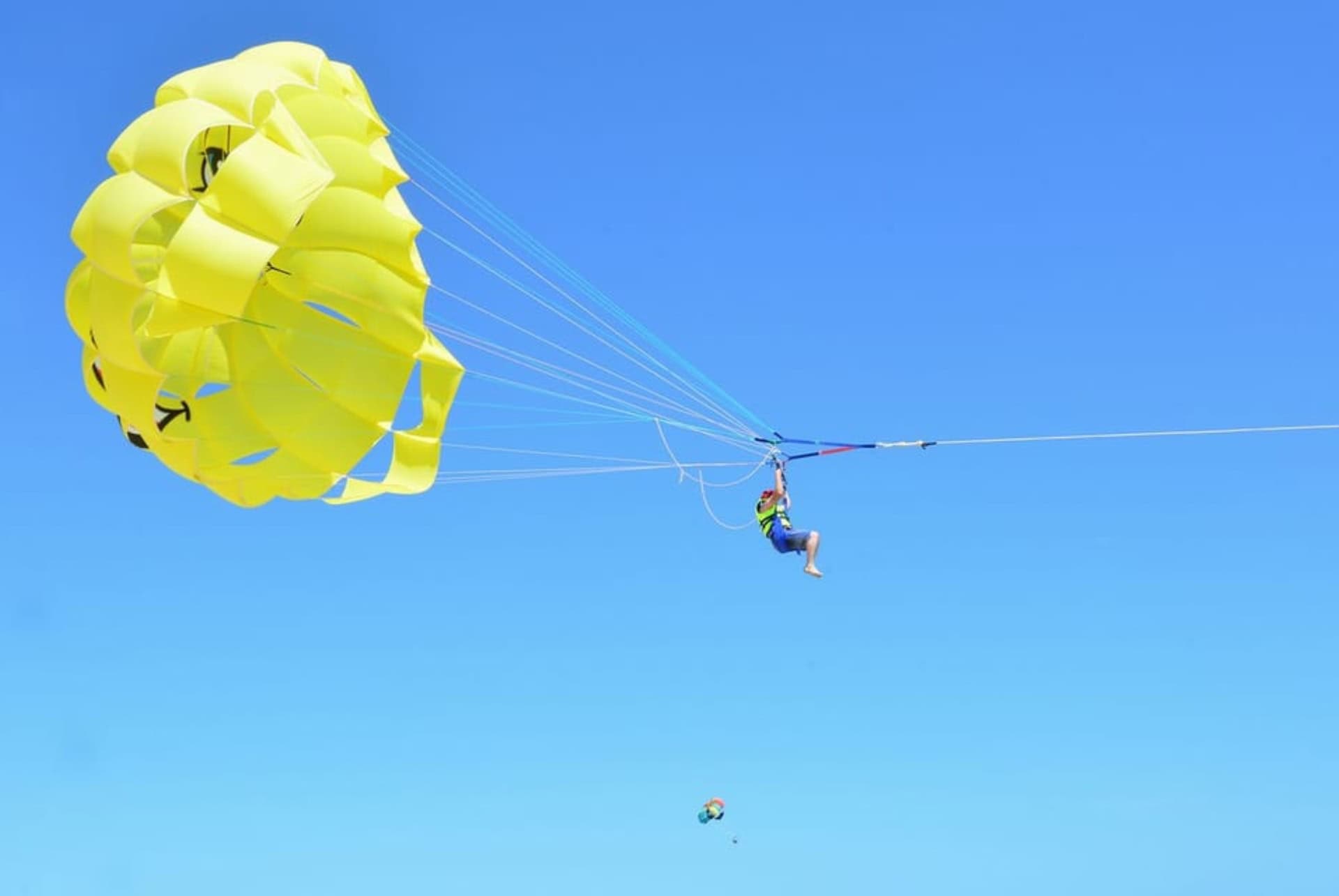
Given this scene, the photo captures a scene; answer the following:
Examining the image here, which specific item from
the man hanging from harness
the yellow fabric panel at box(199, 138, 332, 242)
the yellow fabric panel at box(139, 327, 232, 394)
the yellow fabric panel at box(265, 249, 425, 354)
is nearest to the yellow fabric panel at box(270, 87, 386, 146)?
the yellow fabric panel at box(199, 138, 332, 242)

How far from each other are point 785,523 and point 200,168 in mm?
7673

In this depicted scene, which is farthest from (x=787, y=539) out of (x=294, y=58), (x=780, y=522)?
(x=294, y=58)

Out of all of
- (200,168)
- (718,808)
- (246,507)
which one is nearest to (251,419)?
(246,507)

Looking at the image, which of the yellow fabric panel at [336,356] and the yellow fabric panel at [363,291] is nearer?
the yellow fabric panel at [363,291]

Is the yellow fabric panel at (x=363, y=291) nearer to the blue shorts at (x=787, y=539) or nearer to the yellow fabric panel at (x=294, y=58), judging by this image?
the yellow fabric panel at (x=294, y=58)

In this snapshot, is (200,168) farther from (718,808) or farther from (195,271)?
(718,808)

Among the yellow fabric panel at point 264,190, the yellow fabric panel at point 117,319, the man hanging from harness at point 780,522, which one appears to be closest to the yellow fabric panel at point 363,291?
the yellow fabric panel at point 264,190

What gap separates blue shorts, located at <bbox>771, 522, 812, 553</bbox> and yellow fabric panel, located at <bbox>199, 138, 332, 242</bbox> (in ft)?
21.7

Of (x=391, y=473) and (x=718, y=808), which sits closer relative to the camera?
(x=391, y=473)

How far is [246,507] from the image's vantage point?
22.8 meters

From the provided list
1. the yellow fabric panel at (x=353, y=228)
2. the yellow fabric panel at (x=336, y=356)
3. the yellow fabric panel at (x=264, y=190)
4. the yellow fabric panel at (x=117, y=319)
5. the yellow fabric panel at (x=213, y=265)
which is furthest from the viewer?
the yellow fabric panel at (x=336, y=356)

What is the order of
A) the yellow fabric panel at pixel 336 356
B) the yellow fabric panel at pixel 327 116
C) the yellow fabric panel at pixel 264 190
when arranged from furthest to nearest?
the yellow fabric panel at pixel 336 356, the yellow fabric panel at pixel 327 116, the yellow fabric panel at pixel 264 190

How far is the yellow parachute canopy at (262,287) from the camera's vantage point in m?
20.4

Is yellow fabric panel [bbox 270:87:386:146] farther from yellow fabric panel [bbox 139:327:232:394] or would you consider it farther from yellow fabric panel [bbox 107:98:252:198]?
yellow fabric panel [bbox 139:327:232:394]
